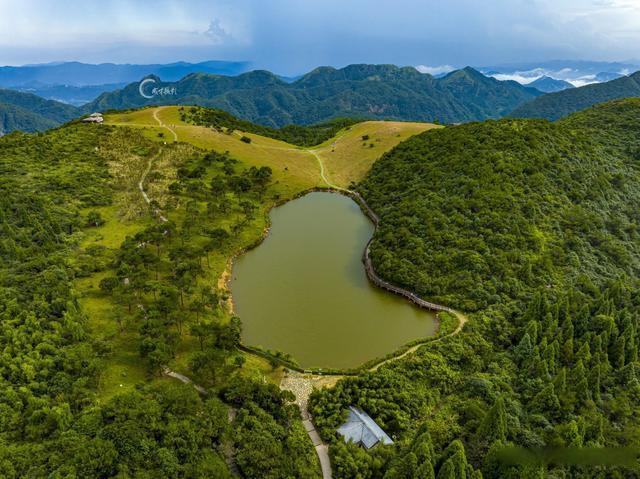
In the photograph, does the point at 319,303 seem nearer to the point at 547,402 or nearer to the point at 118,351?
the point at 118,351

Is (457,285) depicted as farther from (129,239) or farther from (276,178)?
(276,178)

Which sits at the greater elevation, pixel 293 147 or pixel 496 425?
pixel 293 147

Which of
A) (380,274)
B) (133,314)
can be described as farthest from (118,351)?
(380,274)

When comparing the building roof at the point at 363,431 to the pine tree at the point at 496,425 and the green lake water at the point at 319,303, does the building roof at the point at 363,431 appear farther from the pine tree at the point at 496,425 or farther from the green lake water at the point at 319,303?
the green lake water at the point at 319,303

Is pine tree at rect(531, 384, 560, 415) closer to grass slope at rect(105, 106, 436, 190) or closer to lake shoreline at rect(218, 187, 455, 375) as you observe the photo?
lake shoreline at rect(218, 187, 455, 375)

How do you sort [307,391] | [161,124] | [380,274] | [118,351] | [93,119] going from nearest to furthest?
[307,391] → [118,351] → [380,274] → [93,119] → [161,124]

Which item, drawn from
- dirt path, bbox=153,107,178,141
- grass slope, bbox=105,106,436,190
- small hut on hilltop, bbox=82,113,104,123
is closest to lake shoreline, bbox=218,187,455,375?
grass slope, bbox=105,106,436,190
